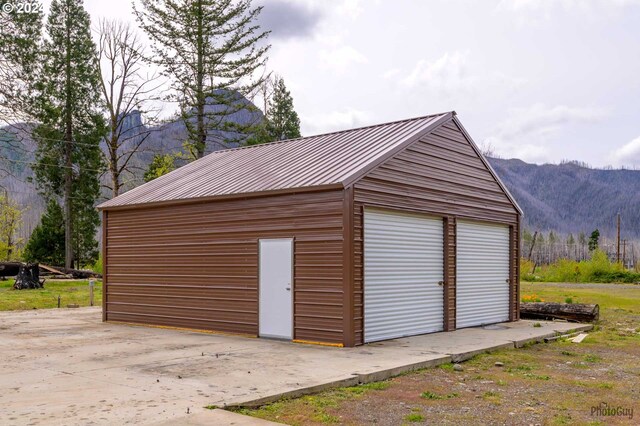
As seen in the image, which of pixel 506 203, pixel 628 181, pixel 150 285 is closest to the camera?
pixel 150 285

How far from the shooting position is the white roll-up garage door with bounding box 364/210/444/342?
39.1ft

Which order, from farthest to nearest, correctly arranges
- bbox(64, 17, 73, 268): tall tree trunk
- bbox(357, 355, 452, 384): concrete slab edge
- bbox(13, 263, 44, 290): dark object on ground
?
bbox(64, 17, 73, 268): tall tree trunk, bbox(13, 263, 44, 290): dark object on ground, bbox(357, 355, 452, 384): concrete slab edge

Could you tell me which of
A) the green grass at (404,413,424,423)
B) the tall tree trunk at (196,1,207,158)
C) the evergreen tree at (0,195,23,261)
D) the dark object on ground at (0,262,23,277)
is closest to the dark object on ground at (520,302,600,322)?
the green grass at (404,413,424,423)

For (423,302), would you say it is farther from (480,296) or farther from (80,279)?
(80,279)

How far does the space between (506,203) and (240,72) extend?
23.9 metres

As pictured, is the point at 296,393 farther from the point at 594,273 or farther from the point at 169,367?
the point at 594,273

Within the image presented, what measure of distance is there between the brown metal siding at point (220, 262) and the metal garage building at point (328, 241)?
0.08 feet

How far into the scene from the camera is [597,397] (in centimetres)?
784

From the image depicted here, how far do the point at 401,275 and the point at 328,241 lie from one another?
200cm

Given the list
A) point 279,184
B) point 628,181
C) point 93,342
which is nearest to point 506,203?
point 279,184

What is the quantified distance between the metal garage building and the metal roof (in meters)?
0.05

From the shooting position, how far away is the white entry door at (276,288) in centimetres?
1223

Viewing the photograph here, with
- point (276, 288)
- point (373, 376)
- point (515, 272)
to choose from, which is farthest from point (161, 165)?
point (373, 376)

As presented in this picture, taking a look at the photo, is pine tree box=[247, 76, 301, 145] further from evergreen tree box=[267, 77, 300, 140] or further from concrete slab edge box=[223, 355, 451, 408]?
concrete slab edge box=[223, 355, 451, 408]
